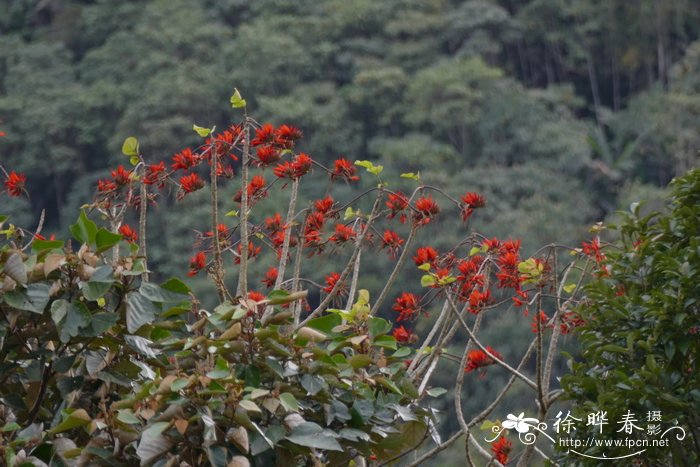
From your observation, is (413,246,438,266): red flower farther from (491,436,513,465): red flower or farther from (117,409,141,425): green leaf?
(117,409,141,425): green leaf

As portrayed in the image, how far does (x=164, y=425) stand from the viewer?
149cm

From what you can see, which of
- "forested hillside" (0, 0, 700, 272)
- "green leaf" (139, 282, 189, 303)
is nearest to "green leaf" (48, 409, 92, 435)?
"green leaf" (139, 282, 189, 303)

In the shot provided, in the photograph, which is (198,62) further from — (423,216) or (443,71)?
(423,216)

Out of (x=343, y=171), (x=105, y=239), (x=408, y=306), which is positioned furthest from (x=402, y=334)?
(x=105, y=239)

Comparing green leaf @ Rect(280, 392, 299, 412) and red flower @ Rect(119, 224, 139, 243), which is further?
red flower @ Rect(119, 224, 139, 243)

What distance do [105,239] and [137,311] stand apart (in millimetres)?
108

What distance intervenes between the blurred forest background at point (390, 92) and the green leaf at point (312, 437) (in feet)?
49.1

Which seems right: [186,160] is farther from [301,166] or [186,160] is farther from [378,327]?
[378,327]

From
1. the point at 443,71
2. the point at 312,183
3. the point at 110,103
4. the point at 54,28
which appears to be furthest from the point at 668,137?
the point at 54,28

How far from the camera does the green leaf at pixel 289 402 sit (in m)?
1.58

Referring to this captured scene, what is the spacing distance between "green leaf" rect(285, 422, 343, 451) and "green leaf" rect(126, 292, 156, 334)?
0.25m

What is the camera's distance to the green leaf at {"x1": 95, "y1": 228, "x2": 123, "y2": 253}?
161 cm

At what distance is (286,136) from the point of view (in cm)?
213

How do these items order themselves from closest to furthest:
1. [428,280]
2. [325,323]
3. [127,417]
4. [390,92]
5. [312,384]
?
[127,417] → [312,384] → [325,323] → [428,280] → [390,92]
